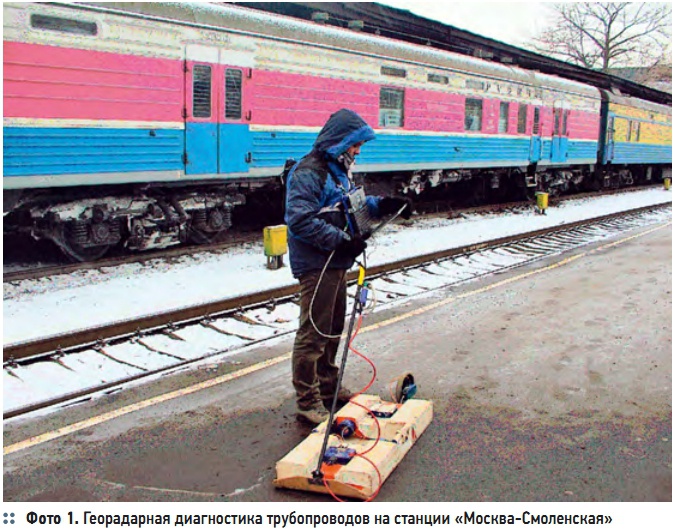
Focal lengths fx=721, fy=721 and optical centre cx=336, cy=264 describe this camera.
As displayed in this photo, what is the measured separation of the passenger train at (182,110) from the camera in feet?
27.6

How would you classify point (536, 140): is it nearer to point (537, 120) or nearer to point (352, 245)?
point (537, 120)

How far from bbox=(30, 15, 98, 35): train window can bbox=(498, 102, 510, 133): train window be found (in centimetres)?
1104

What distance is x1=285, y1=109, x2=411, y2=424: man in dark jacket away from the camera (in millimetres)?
4312

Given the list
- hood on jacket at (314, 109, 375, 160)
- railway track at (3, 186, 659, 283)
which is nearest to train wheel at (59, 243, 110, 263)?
railway track at (3, 186, 659, 283)

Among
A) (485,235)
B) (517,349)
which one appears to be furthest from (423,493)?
(485,235)

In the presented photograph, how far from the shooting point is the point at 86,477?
150 inches

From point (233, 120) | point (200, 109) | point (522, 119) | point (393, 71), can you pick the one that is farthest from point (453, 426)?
point (522, 119)

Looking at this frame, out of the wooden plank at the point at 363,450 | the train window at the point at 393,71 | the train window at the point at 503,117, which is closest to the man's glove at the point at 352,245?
the wooden plank at the point at 363,450

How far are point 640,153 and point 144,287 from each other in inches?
937

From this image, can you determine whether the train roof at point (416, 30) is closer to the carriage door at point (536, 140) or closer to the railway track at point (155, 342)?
the carriage door at point (536, 140)

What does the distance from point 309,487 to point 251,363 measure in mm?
2145

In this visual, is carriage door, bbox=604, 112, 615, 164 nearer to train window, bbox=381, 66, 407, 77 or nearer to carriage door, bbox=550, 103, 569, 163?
carriage door, bbox=550, 103, 569, 163

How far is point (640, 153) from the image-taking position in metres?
27.2
